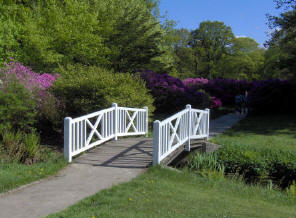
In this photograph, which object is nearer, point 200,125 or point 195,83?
point 200,125

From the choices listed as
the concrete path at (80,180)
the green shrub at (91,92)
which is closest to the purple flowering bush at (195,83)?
the green shrub at (91,92)

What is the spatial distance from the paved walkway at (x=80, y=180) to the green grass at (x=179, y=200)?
1.22ft

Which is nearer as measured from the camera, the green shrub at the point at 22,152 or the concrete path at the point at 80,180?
the concrete path at the point at 80,180

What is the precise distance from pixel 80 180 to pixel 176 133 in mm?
3550

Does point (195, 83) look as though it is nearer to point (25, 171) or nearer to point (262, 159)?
point (262, 159)

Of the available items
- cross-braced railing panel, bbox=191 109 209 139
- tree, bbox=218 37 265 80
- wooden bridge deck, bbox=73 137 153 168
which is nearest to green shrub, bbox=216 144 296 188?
cross-braced railing panel, bbox=191 109 209 139

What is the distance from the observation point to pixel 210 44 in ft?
161

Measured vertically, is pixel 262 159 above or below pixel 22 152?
→ below

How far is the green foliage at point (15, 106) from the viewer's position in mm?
8930

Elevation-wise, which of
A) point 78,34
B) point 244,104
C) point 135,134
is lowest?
point 135,134

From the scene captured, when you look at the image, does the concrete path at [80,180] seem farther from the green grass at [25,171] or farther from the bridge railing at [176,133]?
the bridge railing at [176,133]

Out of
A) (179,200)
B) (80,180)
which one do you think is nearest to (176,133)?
(80,180)

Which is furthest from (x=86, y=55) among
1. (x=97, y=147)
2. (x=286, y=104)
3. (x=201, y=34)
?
(x=201, y=34)

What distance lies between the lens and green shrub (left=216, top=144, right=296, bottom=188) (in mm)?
8773
